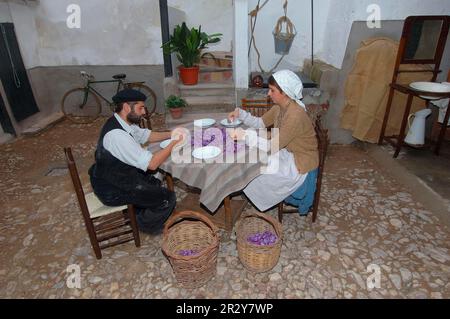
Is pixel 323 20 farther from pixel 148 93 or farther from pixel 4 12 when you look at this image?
pixel 4 12

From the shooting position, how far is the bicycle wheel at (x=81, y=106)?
759 cm

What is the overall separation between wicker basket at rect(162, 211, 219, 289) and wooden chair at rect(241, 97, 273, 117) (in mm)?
1784

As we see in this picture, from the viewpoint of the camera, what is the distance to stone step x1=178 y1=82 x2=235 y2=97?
6320 mm

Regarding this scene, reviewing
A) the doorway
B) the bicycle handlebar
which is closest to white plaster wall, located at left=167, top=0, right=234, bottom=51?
the bicycle handlebar

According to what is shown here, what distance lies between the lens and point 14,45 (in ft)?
21.5

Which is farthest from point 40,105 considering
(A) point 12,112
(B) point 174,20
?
(B) point 174,20

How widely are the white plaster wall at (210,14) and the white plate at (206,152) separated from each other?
18.3 feet

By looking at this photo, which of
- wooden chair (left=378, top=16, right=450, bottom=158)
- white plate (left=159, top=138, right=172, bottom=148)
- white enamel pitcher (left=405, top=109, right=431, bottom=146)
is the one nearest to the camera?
white plate (left=159, top=138, right=172, bottom=148)

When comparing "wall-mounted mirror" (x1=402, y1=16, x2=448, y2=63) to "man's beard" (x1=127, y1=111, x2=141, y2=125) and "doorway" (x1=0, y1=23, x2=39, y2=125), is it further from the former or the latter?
"doorway" (x1=0, y1=23, x2=39, y2=125)

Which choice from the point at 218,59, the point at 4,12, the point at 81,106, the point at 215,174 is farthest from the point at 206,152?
the point at 4,12

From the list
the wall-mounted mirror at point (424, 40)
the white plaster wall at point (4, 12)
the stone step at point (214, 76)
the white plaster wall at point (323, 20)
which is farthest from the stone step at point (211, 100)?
the white plaster wall at point (4, 12)

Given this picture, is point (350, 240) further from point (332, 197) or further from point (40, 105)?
point (40, 105)

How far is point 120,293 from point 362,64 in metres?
4.66

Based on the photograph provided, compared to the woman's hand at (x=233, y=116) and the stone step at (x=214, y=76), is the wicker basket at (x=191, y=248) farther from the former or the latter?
→ the stone step at (x=214, y=76)
